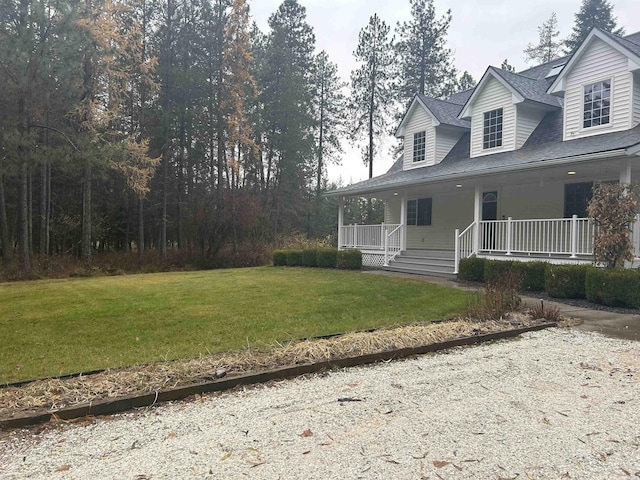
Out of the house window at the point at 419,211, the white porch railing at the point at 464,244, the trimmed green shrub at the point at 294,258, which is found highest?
the house window at the point at 419,211

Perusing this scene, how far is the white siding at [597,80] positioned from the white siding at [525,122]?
52.0 inches

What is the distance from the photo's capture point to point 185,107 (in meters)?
22.2

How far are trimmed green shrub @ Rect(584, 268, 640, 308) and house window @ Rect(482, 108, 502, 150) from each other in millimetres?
6595

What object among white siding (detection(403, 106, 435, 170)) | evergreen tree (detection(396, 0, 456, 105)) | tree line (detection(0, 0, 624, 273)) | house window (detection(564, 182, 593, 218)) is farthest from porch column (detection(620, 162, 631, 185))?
evergreen tree (detection(396, 0, 456, 105))

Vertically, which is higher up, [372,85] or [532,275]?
[372,85]

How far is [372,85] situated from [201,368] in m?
29.1

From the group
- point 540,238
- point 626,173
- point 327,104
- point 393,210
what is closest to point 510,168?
point 626,173

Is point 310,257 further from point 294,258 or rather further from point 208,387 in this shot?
point 208,387

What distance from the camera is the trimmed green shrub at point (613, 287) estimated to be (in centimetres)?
762

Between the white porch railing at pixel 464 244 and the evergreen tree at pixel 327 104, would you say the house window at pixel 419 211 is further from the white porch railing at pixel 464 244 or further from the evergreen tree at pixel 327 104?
the evergreen tree at pixel 327 104

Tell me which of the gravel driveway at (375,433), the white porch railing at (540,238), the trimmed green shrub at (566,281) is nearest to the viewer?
the gravel driveway at (375,433)

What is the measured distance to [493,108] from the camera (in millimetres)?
13609

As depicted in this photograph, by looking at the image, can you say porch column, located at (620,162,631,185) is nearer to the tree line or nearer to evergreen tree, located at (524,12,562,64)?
the tree line

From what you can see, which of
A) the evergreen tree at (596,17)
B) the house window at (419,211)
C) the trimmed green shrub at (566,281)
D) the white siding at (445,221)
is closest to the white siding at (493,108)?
the white siding at (445,221)
